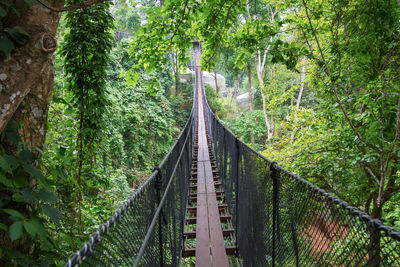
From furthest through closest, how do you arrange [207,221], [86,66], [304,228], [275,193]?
1. [207,221]
2. [86,66]
3. [275,193]
4. [304,228]

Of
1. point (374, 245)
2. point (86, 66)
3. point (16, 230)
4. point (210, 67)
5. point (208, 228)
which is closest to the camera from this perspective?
point (374, 245)

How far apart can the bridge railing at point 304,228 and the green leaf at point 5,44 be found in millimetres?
1059

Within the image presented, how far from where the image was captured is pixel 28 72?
0.83 metres

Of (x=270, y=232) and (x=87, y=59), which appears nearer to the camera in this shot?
(x=270, y=232)

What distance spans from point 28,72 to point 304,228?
1183 millimetres

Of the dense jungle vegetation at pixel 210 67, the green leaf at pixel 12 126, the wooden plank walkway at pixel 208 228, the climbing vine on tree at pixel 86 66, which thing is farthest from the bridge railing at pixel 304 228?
the climbing vine on tree at pixel 86 66

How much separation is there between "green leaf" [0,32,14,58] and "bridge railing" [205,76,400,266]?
3.47ft

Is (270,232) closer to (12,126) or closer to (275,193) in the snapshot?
(275,193)

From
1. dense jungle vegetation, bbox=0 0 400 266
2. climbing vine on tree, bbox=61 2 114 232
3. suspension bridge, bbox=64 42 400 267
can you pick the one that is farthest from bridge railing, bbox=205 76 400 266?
climbing vine on tree, bbox=61 2 114 232

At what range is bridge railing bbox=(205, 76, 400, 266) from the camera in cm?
58

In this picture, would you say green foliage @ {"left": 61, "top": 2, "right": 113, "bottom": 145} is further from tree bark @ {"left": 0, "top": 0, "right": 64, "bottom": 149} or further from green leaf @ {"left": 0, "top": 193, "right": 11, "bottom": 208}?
green leaf @ {"left": 0, "top": 193, "right": 11, "bottom": 208}

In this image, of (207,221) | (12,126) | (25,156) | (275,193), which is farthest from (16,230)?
(207,221)

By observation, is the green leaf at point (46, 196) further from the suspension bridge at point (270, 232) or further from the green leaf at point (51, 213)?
the suspension bridge at point (270, 232)

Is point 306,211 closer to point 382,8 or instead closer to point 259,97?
point 382,8
